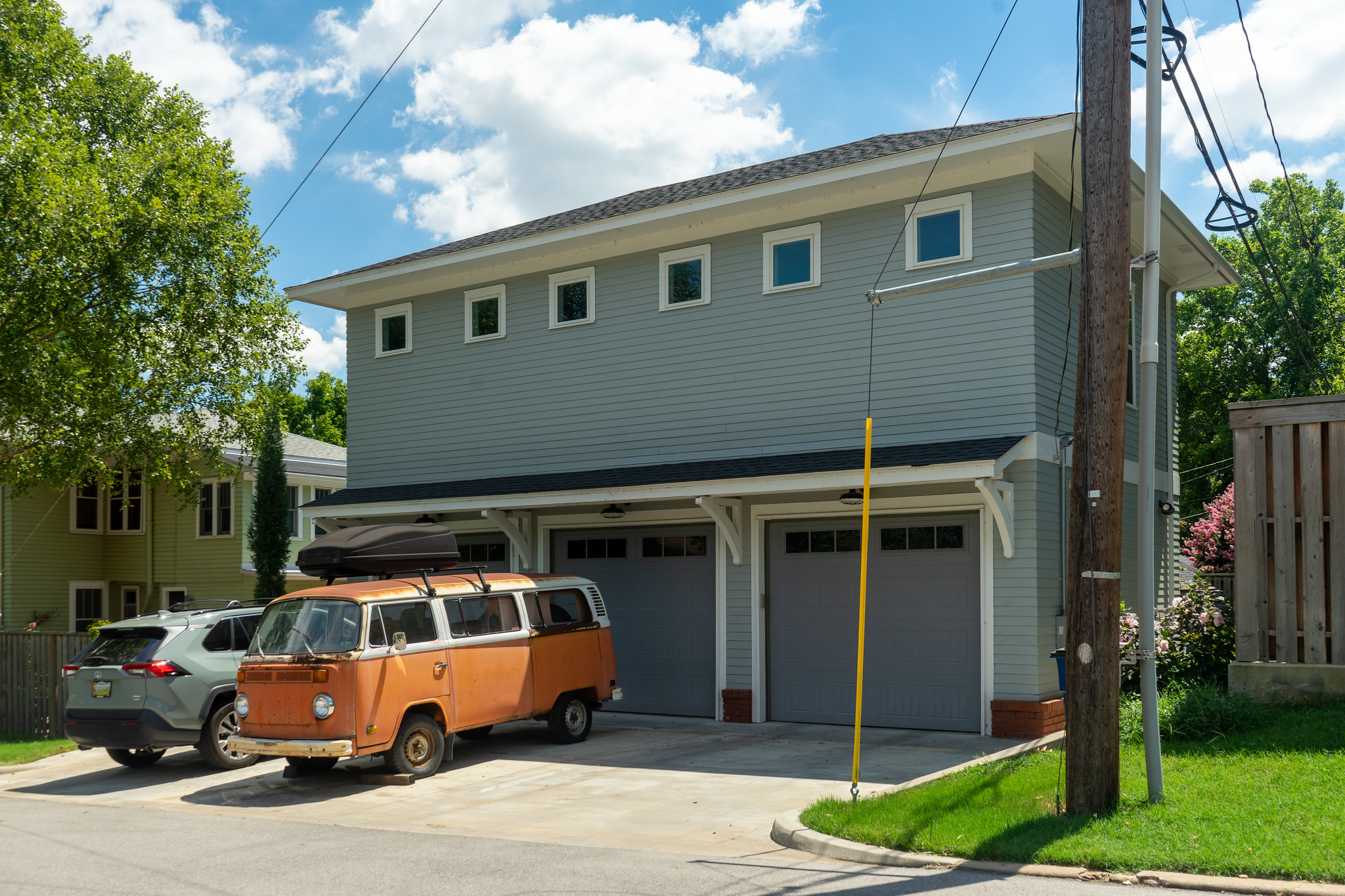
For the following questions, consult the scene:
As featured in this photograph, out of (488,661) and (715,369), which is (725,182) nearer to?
(715,369)

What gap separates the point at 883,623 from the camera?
14062mm

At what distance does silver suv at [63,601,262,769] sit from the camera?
40.0ft

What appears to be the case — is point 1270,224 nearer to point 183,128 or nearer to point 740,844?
point 183,128

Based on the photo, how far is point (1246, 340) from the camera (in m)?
35.7

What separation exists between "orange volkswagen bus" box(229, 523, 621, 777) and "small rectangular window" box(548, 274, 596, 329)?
5.23 m

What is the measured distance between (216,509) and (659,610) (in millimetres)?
16334

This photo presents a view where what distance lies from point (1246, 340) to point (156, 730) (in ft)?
113

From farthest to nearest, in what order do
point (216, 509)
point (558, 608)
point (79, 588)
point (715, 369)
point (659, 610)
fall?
point (79, 588)
point (216, 509)
point (659, 610)
point (715, 369)
point (558, 608)

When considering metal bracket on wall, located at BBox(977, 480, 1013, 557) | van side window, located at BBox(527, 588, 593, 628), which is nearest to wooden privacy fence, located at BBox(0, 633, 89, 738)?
van side window, located at BBox(527, 588, 593, 628)

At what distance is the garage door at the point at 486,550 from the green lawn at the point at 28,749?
20.8 ft

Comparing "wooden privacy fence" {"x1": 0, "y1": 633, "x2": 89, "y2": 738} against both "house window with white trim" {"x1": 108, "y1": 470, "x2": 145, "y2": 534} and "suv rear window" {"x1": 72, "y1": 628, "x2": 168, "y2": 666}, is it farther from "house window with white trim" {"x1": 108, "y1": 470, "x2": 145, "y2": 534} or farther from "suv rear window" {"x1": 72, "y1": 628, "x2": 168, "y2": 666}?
"house window with white trim" {"x1": 108, "y1": 470, "x2": 145, "y2": 534}

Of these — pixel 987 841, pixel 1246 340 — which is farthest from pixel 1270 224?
pixel 987 841

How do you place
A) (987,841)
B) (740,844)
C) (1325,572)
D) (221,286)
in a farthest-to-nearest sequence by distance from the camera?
(221,286)
(1325,572)
(740,844)
(987,841)

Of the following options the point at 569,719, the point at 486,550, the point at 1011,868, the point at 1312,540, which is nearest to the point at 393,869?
the point at 1011,868
